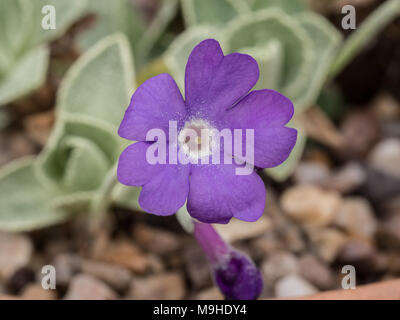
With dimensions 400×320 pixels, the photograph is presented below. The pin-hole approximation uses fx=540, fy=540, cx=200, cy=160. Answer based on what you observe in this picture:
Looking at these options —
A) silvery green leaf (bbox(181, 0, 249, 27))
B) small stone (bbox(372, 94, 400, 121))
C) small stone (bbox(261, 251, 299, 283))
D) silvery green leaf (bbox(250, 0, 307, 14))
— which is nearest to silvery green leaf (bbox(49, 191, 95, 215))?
small stone (bbox(261, 251, 299, 283))

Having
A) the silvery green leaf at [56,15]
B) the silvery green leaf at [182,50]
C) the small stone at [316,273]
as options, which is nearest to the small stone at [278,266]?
the small stone at [316,273]

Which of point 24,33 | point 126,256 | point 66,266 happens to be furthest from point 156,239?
point 24,33

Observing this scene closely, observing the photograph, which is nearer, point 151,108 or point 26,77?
point 151,108

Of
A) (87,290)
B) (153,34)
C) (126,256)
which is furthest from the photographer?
(153,34)

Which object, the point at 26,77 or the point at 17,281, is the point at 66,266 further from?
the point at 26,77

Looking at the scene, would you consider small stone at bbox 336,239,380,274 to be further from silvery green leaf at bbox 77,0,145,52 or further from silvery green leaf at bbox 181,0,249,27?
silvery green leaf at bbox 77,0,145,52

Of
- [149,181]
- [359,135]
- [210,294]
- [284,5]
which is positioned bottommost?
[210,294]

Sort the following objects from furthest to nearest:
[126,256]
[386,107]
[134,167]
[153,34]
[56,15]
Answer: [386,107]
[153,34]
[56,15]
[126,256]
[134,167]
